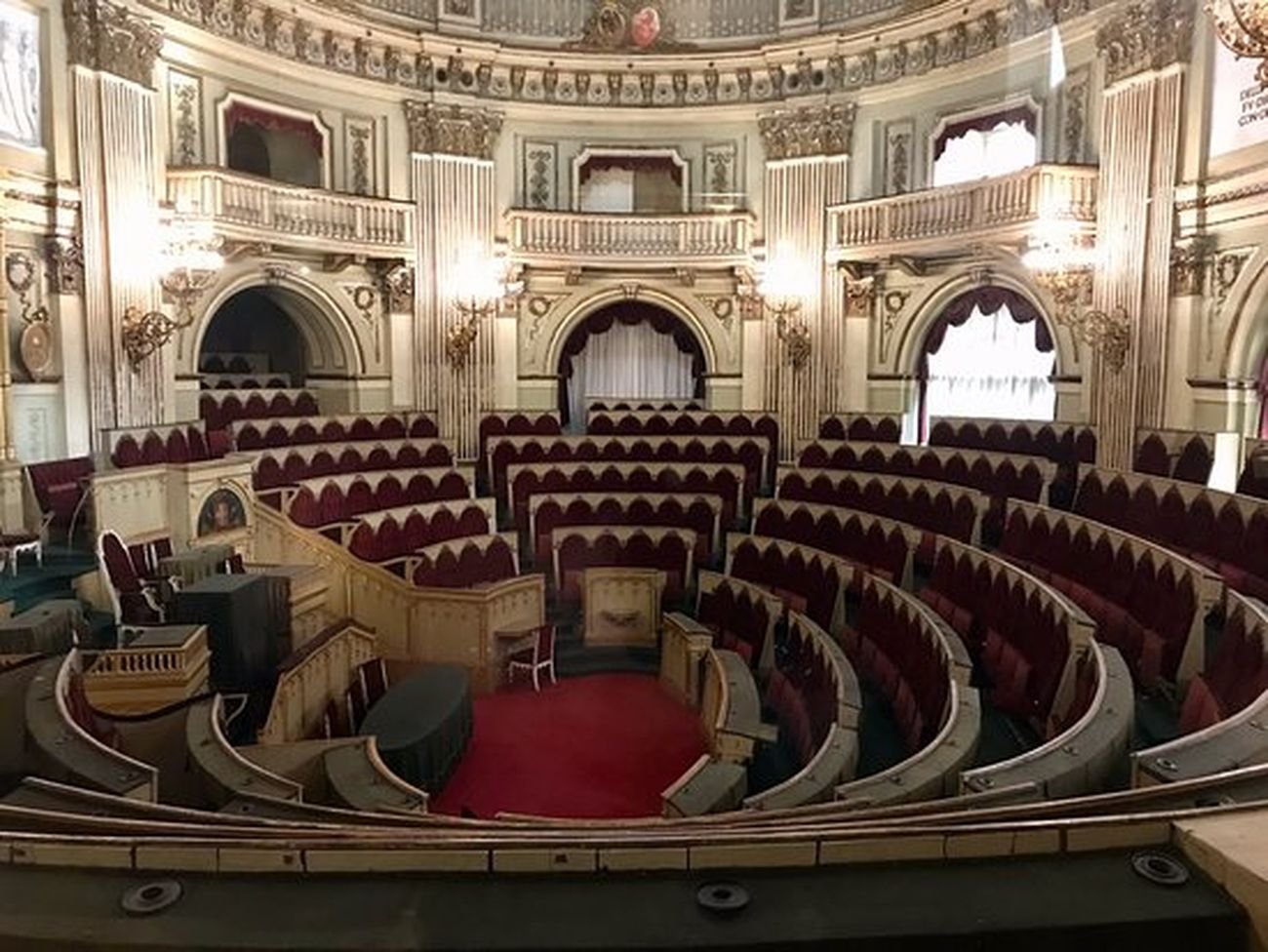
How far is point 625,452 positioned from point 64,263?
18.5 feet

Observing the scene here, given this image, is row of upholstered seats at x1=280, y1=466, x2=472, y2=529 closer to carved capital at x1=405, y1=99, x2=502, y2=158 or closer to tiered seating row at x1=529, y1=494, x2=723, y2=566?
tiered seating row at x1=529, y1=494, x2=723, y2=566

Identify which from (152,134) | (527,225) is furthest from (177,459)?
(527,225)

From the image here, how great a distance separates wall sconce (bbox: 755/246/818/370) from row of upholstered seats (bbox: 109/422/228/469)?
6.55m

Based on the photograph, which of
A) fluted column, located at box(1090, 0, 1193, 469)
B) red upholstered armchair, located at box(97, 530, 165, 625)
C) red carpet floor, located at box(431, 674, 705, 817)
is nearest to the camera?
red carpet floor, located at box(431, 674, 705, 817)

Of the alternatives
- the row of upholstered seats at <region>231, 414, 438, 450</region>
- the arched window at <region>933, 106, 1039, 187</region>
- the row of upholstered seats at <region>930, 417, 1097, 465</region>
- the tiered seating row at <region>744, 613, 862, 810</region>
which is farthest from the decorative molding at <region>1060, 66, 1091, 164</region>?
the row of upholstered seats at <region>231, 414, 438, 450</region>

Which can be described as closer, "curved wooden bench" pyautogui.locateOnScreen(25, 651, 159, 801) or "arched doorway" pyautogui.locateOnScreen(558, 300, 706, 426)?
"curved wooden bench" pyautogui.locateOnScreen(25, 651, 159, 801)

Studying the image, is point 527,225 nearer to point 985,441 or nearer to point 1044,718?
point 985,441

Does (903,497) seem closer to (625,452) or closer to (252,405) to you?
(625,452)

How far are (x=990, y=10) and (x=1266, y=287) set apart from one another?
4.53m

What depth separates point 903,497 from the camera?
7.99 meters

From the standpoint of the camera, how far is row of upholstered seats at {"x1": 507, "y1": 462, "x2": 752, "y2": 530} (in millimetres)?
9703

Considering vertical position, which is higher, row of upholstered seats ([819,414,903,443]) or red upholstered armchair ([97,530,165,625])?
row of upholstered seats ([819,414,903,443])

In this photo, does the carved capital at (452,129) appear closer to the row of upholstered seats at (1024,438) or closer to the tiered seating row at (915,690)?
the row of upholstered seats at (1024,438)

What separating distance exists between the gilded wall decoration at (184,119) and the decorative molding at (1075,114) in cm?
888
